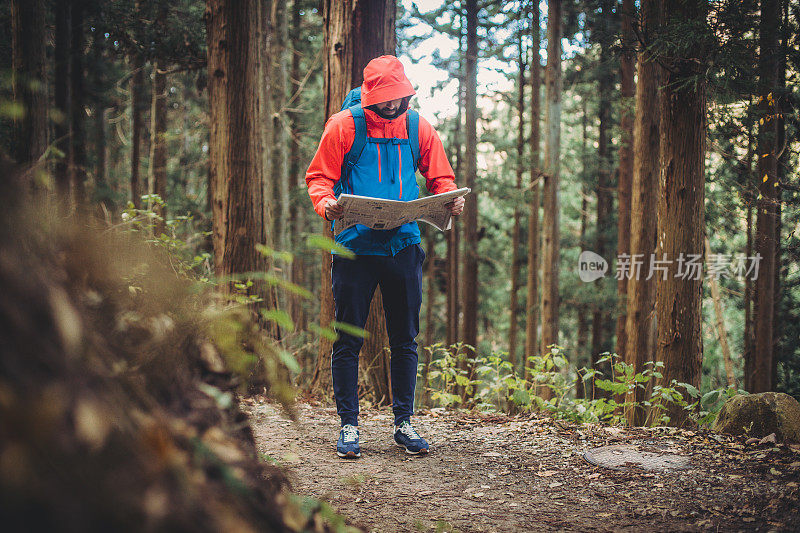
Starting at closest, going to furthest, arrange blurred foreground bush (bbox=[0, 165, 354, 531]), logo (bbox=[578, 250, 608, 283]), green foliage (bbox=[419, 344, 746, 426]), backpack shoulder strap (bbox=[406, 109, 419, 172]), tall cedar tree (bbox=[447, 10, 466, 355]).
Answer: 1. blurred foreground bush (bbox=[0, 165, 354, 531])
2. backpack shoulder strap (bbox=[406, 109, 419, 172])
3. green foliage (bbox=[419, 344, 746, 426])
4. logo (bbox=[578, 250, 608, 283])
5. tall cedar tree (bbox=[447, 10, 466, 355])

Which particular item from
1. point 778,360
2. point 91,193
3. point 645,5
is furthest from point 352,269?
point 778,360

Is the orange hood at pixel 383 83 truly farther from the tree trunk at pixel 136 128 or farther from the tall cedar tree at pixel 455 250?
the tall cedar tree at pixel 455 250

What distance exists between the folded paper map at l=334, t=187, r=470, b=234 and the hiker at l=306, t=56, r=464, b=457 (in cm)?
13

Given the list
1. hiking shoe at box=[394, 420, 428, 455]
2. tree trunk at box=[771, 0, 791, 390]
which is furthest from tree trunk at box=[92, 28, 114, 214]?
tree trunk at box=[771, 0, 791, 390]

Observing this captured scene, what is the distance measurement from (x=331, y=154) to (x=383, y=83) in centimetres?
58

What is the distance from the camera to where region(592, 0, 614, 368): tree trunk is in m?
18.3

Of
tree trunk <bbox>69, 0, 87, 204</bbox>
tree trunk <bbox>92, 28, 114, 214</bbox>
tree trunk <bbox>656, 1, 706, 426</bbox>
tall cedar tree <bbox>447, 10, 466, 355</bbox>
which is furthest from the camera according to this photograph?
tall cedar tree <bbox>447, 10, 466, 355</bbox>

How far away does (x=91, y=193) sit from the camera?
2.14 meters

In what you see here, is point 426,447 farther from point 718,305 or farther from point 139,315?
point 718,305

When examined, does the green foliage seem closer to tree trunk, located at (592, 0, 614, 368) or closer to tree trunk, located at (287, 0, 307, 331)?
tree trunk, located at (287, 0, 307, 331)

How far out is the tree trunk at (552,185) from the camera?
1362cm

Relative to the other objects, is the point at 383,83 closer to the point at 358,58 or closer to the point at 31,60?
the point at 358,58

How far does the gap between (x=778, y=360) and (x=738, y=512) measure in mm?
16326

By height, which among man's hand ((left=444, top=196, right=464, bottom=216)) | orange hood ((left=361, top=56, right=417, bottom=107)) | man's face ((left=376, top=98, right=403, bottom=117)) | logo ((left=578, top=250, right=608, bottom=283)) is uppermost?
orange hood ((left=361, top=56, right=417, bottom=107))
